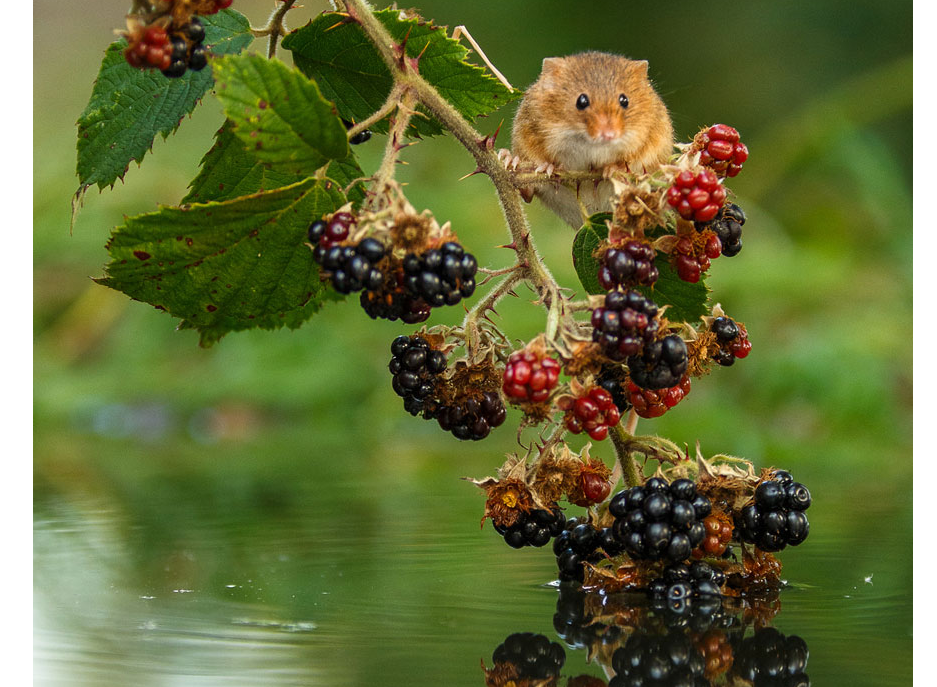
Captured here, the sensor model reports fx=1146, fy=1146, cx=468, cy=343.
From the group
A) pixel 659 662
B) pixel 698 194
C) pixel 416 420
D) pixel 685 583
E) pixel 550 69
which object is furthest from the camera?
pixel 416 420

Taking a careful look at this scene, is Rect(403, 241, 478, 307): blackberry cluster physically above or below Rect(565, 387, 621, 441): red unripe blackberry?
above

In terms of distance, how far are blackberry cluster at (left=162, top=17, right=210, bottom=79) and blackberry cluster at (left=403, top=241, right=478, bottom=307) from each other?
260 millimetres

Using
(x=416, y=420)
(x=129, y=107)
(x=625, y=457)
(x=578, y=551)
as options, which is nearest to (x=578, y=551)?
(x=578, y=551)

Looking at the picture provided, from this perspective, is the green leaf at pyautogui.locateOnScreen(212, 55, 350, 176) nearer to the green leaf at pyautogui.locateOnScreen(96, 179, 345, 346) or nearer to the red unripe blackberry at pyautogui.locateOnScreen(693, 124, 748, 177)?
the green leaf at pyautogui.locateOnScreen(96, 179, 345, 346)

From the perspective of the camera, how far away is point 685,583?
1.13 m

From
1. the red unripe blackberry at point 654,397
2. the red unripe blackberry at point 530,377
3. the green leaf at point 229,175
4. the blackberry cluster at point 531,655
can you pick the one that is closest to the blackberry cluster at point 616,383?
the red unripe blackberry at point 654,397

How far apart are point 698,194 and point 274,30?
1.54 ft

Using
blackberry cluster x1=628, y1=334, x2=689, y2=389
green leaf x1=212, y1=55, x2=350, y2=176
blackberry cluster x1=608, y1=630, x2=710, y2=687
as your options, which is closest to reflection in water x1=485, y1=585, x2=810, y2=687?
blackberry cluster x1=608, y1=630, x2=710, y2=687

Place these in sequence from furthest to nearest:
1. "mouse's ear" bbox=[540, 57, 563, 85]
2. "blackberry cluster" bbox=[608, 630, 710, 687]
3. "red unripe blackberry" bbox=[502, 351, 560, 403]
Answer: "mouse's ear" bbox=[540, 57, 563, 85] < "red unripe blackberry" bbox=[502, 351, 560, 403] < "blackberry cluster" bbox=[608, 630, 710, 687]

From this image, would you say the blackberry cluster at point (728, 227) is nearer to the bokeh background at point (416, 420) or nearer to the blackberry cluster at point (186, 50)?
the bokeh background at point (416, 420)

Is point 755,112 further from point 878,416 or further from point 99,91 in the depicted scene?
point 99,91

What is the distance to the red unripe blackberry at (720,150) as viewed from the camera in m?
1.09

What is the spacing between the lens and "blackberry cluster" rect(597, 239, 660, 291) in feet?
3.26

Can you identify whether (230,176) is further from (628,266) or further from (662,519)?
(662,519)
